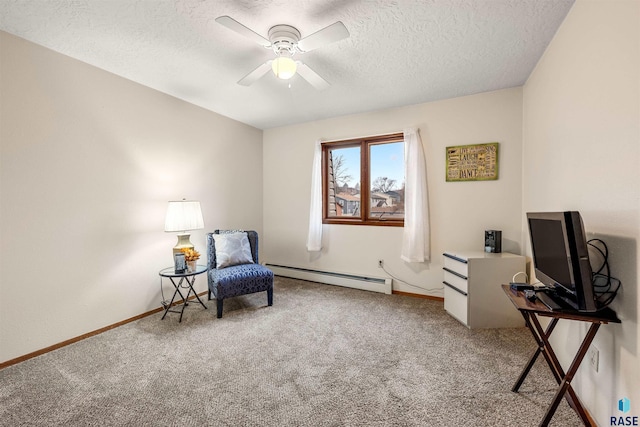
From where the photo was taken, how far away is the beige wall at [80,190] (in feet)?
6.89

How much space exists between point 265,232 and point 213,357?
8.91ft

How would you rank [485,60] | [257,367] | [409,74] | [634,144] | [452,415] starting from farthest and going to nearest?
[409,74], [485,60], [257,367], [452,415], [634,144]

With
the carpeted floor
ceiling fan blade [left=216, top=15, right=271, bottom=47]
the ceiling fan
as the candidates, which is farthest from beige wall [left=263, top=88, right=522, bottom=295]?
ceiling fan blade [left=216, top=15, right=271, bottom=47]

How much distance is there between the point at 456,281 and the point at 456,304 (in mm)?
238

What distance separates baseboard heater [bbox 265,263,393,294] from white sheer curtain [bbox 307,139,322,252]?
437 millimetres

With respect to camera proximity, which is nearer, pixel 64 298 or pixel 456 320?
pixel 64 298

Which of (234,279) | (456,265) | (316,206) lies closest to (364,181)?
(316,206)

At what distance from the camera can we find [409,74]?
271 cm

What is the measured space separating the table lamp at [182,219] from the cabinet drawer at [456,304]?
2868 mm

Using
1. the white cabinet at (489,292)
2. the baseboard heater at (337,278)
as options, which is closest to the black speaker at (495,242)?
the white cabinet at (489,292)

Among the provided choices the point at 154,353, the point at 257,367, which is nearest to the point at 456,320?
the point at 257,367

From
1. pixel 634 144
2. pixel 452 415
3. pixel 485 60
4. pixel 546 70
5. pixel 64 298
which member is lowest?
pixel 452 415

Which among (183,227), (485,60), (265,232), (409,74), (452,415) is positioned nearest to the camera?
(452,415)

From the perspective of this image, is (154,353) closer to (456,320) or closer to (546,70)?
(456,320)
